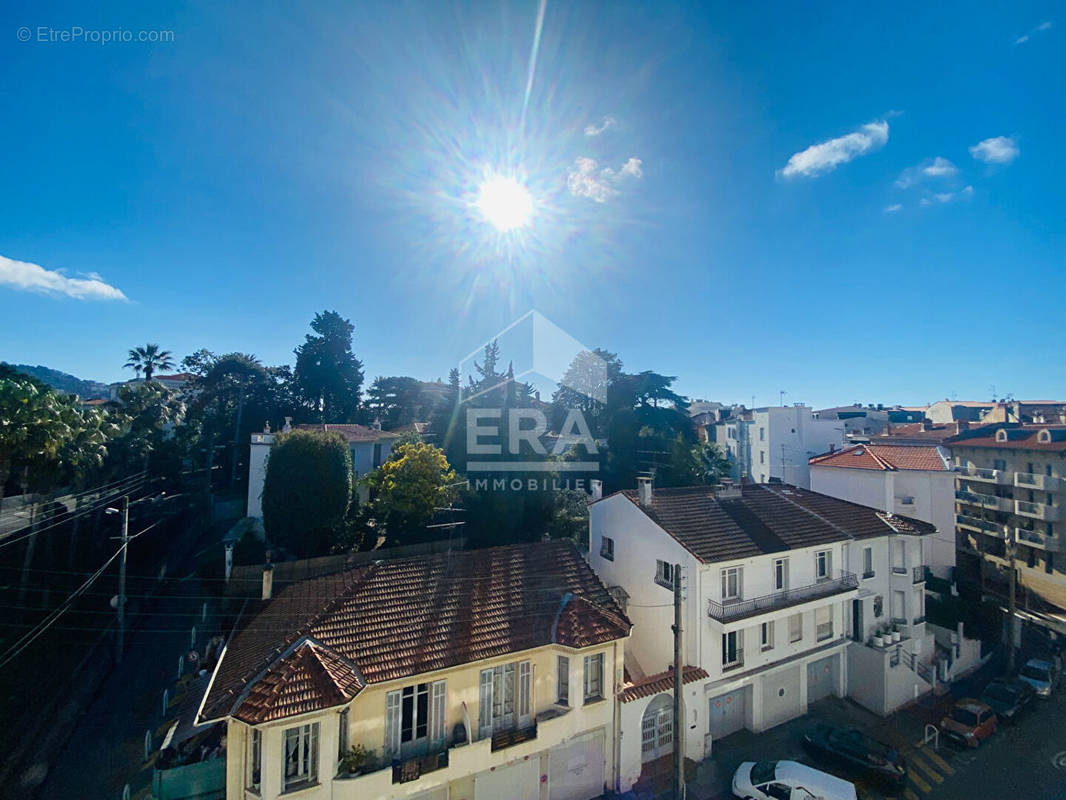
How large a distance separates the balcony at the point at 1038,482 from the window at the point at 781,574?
91.4 feet

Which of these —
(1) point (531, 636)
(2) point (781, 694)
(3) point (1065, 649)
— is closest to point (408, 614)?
(1) point (531, 636)

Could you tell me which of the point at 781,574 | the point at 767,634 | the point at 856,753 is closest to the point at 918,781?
the point at 856,753

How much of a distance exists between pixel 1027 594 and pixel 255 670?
3805 centimetres

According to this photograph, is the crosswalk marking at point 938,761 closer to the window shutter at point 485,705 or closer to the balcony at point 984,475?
the window shutter at point 485,705

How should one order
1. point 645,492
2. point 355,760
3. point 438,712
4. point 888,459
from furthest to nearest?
point 888,459, point 645,492, point 438,712, point 355,760

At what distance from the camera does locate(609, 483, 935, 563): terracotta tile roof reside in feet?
47.2

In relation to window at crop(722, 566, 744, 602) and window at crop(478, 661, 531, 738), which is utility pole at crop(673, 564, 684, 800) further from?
window at crop(722, 566, 744, 602)

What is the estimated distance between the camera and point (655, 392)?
37.4 meters

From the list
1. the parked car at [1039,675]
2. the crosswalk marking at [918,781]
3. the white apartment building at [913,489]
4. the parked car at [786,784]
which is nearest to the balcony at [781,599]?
the parked car at [786,784]

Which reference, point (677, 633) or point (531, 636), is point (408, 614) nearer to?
Answer: point (531, 636)

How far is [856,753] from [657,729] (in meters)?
5.37

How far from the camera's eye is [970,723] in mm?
14289

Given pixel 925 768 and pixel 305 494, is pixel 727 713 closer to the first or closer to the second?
pixel 925 768

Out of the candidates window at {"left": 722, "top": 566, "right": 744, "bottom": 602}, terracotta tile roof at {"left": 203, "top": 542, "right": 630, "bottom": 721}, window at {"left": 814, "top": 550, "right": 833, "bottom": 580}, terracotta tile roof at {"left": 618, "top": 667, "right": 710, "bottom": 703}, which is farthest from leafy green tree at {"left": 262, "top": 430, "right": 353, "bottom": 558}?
window at {"left": 814, "top": 550, "right": 833, "bottom": 580}
